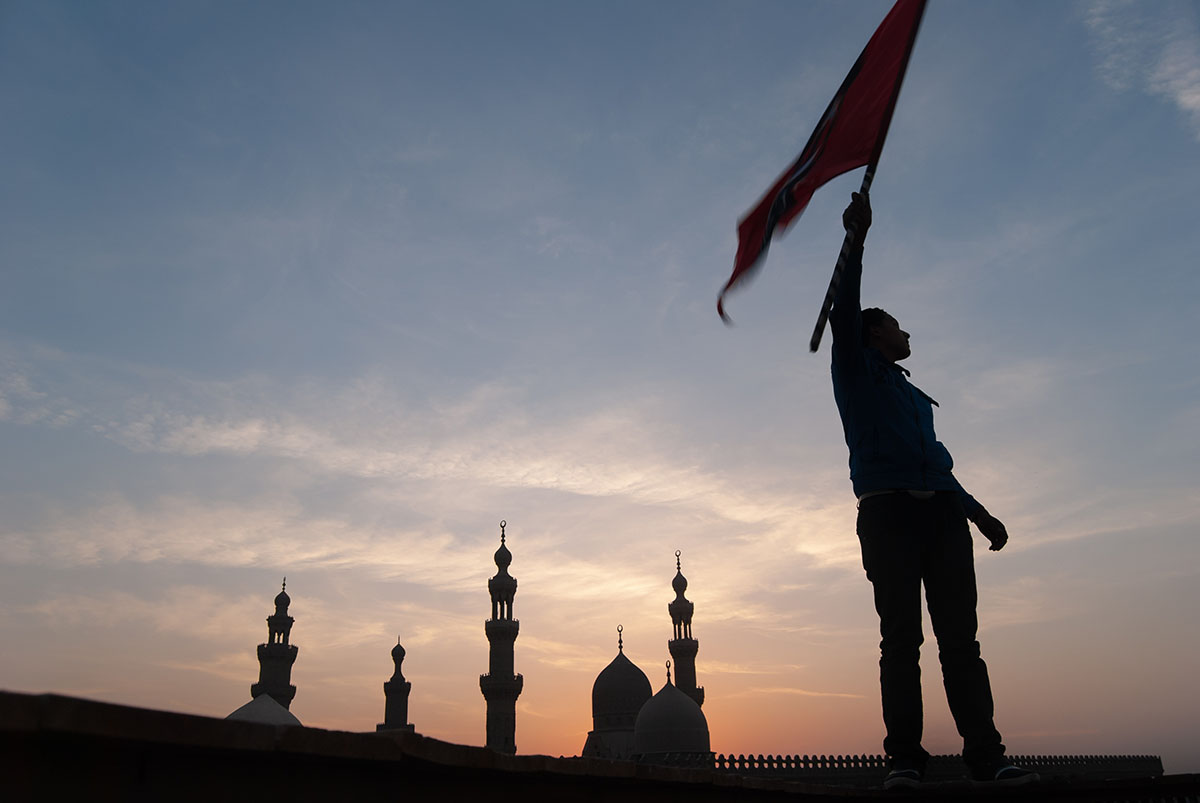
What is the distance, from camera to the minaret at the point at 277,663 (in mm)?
41031

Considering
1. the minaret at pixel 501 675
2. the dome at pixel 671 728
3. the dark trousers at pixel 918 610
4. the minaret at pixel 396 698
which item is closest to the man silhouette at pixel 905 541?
the dark trousers at pixel 918 610

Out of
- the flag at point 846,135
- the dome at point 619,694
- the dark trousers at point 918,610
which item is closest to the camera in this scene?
the dark trousers at point 918,610

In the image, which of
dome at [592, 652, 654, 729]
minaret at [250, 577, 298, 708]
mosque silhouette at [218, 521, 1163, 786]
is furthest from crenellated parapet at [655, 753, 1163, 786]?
minaret at [250, 577, 298, 708]

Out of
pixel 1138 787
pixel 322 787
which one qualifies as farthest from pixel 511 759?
pixel 1138 787

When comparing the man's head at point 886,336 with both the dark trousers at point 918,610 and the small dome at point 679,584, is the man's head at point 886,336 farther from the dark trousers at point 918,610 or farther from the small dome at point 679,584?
the small dome at point 679,584

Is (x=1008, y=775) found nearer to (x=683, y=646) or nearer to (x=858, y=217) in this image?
(x=858, y=217)

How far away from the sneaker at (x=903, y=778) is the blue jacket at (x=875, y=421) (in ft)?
4.70

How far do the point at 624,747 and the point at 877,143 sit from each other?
37113 millimetres

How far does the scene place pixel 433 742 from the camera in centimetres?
235

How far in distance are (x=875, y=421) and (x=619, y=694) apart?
1520 inches

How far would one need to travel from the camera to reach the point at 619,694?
41531 millimetres

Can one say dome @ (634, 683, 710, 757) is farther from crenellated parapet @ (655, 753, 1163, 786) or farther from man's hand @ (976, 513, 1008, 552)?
man's hand @ (976, 513, 1008, 552)

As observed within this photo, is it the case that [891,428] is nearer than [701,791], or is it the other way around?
[701,791]

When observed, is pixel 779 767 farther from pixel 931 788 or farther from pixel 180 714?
pixel 180 714
